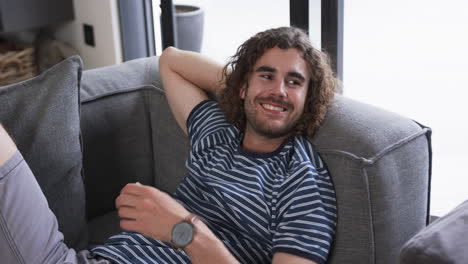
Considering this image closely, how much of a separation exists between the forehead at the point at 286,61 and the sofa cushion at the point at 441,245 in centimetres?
55

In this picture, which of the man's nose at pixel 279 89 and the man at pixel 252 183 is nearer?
the man at pixel 252 183

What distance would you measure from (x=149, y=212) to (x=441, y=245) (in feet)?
2.20

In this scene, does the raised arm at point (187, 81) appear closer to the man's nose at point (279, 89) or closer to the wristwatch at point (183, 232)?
the man's nose at point (279, 89)

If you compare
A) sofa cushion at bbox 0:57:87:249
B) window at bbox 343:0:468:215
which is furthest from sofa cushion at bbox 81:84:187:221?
window at bbox 343:0:468:215

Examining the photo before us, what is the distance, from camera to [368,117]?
1.32 m

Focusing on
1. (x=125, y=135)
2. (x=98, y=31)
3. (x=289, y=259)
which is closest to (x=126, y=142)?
(x=125, y=135)

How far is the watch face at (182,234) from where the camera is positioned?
128 centimetres

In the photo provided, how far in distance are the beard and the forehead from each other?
7 cm

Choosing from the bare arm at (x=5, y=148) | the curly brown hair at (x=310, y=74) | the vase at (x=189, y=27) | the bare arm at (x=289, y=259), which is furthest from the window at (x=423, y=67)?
the bare arm at (x=5, y=148)

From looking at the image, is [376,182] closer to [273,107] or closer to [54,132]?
[273,107]

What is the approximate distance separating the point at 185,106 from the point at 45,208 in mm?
462

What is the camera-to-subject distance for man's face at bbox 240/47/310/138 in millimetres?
1373

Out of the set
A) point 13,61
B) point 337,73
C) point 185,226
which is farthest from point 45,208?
point 13,61

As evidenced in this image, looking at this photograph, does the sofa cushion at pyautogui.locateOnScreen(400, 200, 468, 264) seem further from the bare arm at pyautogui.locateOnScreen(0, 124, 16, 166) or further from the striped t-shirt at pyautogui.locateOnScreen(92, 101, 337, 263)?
→ the bare arm at pyautogui.locateOnScreen(0, 124, 16, 166)
